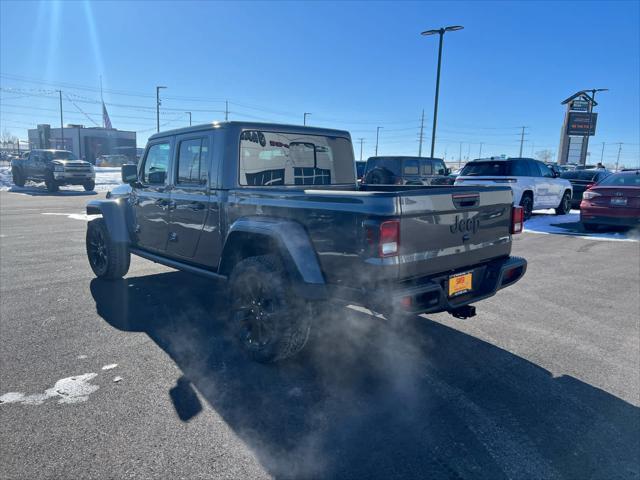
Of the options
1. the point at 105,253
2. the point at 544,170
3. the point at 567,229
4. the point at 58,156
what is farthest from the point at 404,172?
the point at 58,156

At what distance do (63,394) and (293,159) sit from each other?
9.61 feet

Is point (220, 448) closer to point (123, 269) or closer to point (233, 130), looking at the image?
point (233, 130)

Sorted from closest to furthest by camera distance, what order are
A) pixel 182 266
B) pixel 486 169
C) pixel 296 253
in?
pixel 296 253
pixel 182 266
pixel 486 169

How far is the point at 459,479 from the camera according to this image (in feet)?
7.61

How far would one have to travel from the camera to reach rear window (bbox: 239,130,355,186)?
4211 mm

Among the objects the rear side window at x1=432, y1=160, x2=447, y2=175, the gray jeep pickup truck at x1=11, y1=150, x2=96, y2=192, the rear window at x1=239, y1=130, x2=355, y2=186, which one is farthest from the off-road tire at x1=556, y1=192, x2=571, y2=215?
the gray jeep pickup truck at x1=11, y1=150, x2=96, y2=192

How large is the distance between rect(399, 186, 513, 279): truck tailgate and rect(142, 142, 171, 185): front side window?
3.12 metres

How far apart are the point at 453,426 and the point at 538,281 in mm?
4430

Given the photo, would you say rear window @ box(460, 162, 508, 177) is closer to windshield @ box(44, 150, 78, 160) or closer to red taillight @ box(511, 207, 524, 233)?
red taillight @ box(511, 207, 524, 233)

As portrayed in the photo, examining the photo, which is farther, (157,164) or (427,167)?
(427,167)

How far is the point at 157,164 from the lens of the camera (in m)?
5.20

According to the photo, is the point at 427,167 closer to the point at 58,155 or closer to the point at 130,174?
the point at 130,174

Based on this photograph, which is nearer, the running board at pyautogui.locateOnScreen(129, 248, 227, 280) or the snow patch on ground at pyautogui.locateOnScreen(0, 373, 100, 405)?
the snow patch on ground at pyautogui.locateOnScreen(0, 373, 100, 405)

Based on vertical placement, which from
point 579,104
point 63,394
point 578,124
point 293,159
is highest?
point 579,104
